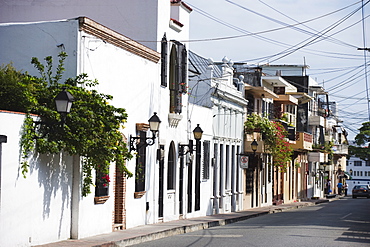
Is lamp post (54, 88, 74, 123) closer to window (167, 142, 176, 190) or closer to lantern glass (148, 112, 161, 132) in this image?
lantern glass (148, 112, 161, 132)

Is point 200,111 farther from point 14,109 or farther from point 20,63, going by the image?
point 14,109

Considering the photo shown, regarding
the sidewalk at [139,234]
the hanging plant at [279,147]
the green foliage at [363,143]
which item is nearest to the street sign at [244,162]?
the hanging plant at [279,147]

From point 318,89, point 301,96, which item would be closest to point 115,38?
point 301,96

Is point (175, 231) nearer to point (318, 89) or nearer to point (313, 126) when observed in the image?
point (313, 126)

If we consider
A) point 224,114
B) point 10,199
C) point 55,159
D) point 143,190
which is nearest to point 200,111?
point 224,114

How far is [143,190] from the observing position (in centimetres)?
2208

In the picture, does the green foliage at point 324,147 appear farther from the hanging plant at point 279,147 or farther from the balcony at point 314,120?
the hanging plant at point 279,147

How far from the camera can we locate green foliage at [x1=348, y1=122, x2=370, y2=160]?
98950 millimetres

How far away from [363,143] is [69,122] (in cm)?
9039

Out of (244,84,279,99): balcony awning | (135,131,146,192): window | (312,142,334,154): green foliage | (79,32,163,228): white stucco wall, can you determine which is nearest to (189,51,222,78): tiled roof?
(244,84,279,99): balcony awning

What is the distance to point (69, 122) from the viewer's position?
15.5 meters

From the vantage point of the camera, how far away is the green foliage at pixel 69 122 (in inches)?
582

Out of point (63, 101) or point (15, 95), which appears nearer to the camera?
point (63, 101)

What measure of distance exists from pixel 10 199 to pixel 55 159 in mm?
2201
